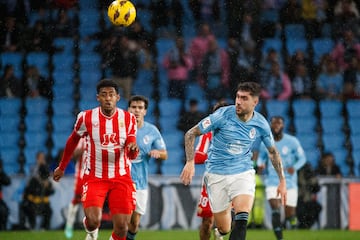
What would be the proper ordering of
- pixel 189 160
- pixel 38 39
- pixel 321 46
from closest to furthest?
pixel 189 160
pixel 38 39
pixel 321 46

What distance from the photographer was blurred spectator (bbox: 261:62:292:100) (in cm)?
1847

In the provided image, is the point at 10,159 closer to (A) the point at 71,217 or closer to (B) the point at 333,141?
(A) the point at 71,217

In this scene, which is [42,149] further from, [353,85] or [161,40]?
[353,85]

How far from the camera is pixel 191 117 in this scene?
57.5 feet

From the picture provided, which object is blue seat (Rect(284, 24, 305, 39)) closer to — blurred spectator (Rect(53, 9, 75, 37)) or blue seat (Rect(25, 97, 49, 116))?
blurred spectator (Rect(53, 9, 75, 37))

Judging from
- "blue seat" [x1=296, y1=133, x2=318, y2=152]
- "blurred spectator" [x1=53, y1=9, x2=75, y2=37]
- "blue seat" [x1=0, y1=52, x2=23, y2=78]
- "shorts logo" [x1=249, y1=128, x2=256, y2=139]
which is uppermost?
"blurred spectator" [x1=53, y1=9, x2=75, y2=37]

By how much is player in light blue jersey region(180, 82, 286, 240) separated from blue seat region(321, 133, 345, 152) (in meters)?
9.47

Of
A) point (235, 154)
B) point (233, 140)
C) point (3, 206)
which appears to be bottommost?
point (3, 206)

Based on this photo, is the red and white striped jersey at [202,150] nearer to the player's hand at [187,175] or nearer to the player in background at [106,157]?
the player in background at [106,157]

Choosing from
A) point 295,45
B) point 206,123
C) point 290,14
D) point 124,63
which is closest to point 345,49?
point 295,45

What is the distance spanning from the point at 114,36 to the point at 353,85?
17.9 feet

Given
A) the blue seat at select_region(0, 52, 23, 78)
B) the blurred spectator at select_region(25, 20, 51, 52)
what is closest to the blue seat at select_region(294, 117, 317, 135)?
the blurred spectator at select_region(25, 20, 51, 52)

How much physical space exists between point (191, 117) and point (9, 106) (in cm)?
413

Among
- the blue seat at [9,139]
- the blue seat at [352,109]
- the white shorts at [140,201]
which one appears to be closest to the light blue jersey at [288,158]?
the white shorts at [140,201]
